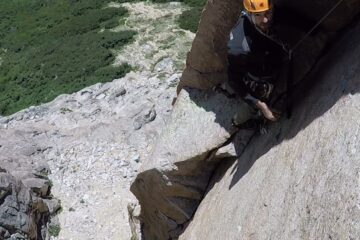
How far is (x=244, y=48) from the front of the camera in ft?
26.3

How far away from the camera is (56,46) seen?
118ft

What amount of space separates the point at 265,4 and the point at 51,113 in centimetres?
2120

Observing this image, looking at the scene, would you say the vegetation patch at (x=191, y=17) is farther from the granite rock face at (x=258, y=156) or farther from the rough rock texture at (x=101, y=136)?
the granite rock face at (x=258, y=156)

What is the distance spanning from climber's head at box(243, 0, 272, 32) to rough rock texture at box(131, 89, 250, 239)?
2.94 metres

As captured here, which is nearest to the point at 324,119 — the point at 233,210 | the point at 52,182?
the point at 233,210

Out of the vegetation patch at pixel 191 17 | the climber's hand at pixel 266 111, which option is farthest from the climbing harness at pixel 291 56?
the vegetation patch at pixel 191 17

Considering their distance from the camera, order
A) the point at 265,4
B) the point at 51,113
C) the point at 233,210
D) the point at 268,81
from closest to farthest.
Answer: the point at 265,4
the point at 268,81
the point at 233,210
the point at 51,113

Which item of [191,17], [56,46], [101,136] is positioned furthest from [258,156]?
[56,46]

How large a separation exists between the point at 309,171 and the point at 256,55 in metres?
1.88

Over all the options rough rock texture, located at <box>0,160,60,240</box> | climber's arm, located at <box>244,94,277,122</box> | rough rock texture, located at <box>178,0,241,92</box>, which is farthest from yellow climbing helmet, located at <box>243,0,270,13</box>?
rough rock texture, located at <box>0,160,60,240</box>

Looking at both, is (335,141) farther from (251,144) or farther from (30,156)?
(30,156)

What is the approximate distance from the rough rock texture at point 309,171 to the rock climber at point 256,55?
0.56m

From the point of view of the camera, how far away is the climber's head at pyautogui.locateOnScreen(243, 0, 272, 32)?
24.2 ft

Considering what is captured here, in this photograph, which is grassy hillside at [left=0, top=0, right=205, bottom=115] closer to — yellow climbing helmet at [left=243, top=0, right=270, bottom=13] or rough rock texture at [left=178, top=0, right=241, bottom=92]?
rough rock texture at [left=178, top=0, right=241, bottom=92]
